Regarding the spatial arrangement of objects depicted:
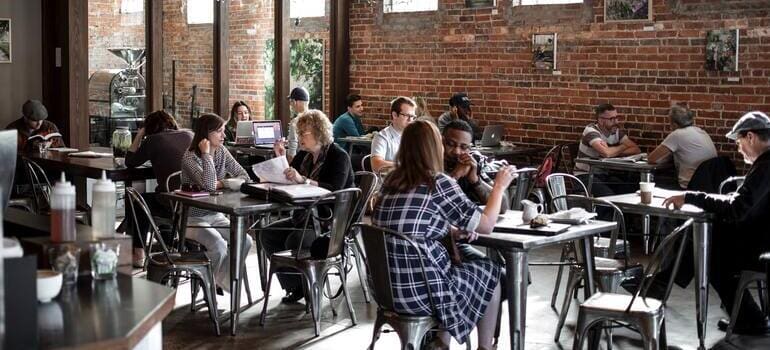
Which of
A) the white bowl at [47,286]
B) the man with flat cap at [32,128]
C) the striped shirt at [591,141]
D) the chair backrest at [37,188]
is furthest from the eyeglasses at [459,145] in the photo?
the man with flat cap at [32,128]

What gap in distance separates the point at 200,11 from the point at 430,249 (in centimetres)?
768

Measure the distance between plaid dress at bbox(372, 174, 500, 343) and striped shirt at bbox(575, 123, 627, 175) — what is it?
15.7 ft

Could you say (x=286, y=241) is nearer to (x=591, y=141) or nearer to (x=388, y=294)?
(x=388, y=294)

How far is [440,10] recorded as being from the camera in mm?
11383

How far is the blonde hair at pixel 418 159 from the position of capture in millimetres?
4773

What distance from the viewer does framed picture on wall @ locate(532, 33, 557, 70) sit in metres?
10.4

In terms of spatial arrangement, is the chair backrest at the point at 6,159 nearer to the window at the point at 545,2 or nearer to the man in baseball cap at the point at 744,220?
the man in baseball cap at the point at 744,220

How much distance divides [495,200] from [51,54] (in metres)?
6.94

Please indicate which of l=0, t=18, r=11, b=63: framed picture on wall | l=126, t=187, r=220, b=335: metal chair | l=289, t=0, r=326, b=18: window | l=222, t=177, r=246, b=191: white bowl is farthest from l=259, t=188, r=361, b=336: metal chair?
l=289, t=0, r=326, b=18: window

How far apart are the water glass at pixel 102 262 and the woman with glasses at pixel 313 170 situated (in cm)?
312

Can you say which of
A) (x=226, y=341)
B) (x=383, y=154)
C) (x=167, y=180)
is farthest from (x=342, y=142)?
(x=226, y=341)

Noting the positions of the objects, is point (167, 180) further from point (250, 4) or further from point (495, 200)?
point (250, 4)

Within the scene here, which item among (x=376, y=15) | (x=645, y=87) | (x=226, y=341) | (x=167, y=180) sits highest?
(x=376, y=15)

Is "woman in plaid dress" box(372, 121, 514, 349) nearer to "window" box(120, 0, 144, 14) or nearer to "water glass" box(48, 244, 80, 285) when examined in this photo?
"water glass" box(48, 244, 80, 285)
